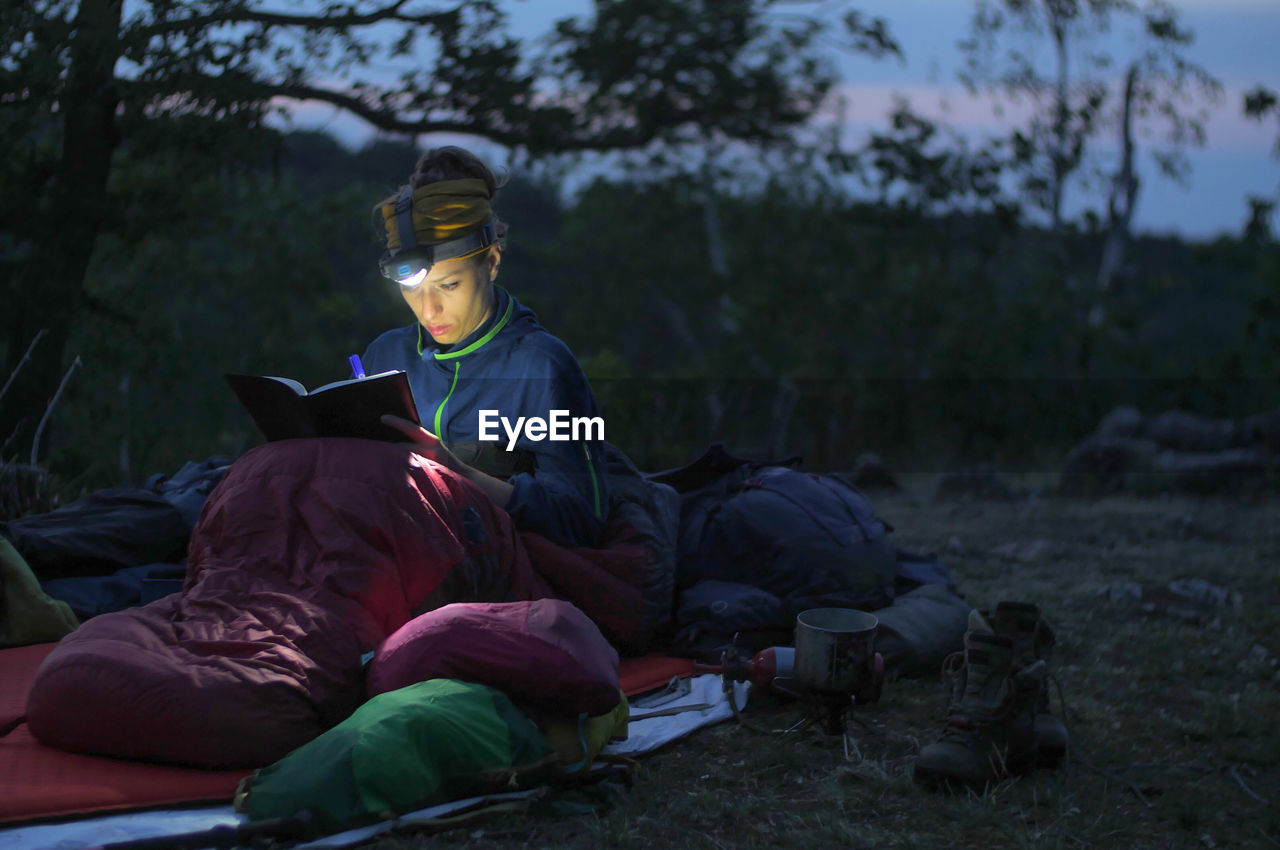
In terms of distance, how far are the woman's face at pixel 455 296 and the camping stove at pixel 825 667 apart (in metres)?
1.06

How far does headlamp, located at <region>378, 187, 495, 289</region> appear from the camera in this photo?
2.76 metres

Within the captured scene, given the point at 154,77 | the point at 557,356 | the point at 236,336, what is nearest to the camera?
the point at 557,356

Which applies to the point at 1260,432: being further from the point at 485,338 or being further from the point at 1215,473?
the point at 485,338

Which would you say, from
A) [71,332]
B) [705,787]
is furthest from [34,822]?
[71,332]

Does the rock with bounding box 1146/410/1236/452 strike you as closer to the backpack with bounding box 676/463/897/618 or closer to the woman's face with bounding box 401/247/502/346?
the backpack with bounding box 676/463/897/618

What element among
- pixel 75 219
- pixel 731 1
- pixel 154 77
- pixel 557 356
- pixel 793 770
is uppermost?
pixel 731 1

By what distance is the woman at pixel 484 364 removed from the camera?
9.05 feet

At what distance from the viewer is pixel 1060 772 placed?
2.43 metres

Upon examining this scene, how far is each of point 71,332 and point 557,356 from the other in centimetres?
395

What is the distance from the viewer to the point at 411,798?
6.51 ft

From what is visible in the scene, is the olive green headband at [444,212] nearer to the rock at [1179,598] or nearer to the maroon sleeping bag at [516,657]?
the maroon sleeping bag at [516,657]

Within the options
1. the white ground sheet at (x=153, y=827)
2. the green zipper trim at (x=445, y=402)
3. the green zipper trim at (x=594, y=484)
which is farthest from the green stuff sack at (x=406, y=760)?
the green zipper trim at (x=445, y=402)

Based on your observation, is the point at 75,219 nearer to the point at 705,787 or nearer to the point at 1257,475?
the point at 705,787

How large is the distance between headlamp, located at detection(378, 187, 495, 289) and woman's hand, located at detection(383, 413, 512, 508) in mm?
442
